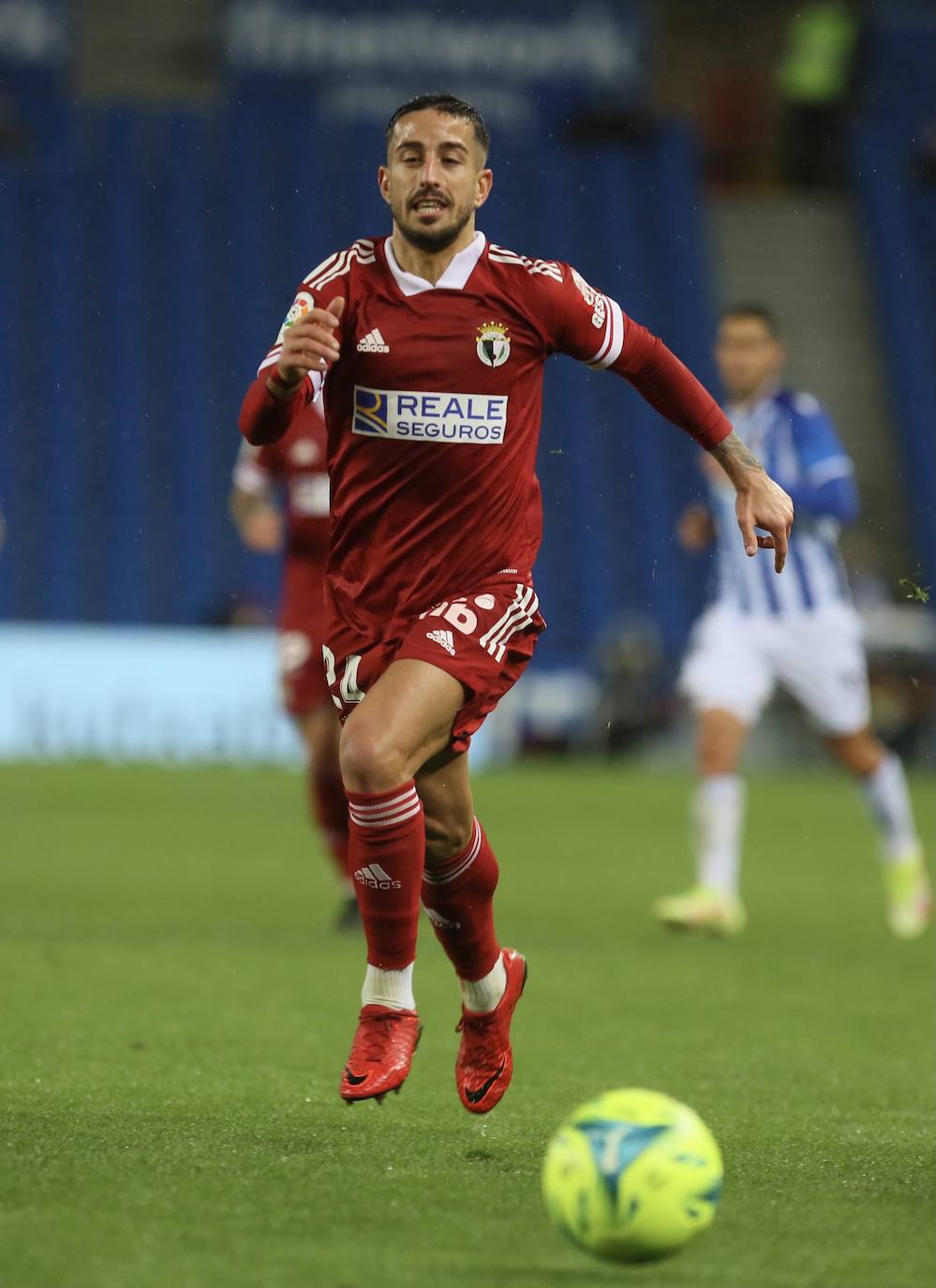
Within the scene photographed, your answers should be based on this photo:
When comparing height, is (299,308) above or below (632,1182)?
above

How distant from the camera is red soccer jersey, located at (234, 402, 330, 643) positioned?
7887 mm

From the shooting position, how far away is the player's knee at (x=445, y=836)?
456cm

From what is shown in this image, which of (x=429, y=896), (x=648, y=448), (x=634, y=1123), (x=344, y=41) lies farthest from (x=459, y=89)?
(x=634, y=1123)

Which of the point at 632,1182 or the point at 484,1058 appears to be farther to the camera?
the point at 484,1058

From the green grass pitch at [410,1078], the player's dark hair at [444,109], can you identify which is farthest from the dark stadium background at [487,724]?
the player's dark hair at [444,109]

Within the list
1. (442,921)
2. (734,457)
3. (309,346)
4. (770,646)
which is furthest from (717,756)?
(309,346)

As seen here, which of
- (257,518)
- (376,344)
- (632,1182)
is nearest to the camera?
(632,1182)

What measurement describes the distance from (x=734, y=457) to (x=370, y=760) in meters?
1.07

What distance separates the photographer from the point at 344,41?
75.1 feet

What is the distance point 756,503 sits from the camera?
4453 mm

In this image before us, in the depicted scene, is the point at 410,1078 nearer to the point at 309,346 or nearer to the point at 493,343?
the point at 493,343

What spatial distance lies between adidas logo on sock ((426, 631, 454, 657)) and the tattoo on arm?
0.73 m

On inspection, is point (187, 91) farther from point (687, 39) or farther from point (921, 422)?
point (921, 422)

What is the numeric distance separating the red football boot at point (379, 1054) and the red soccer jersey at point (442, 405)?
80cm
